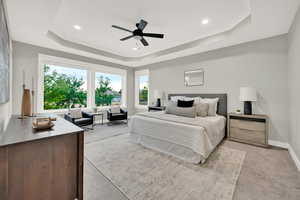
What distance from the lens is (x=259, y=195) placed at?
159 centimetres

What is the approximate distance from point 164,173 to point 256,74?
344 centimetres

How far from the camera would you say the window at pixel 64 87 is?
434 centimetres

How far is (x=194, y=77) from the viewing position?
15.2 feet

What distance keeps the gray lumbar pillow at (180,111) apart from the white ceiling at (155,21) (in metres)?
1.94

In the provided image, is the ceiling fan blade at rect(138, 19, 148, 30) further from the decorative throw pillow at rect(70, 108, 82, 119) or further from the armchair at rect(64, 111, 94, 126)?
the decorative throw pillow at rect(70, 108, 82, 119)

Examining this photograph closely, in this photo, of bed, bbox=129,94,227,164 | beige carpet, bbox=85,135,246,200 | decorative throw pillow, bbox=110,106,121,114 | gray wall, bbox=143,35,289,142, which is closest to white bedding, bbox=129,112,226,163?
bed, bbox=129,94,227,164

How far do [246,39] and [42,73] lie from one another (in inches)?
236

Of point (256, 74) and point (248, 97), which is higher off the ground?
point (256, 74)

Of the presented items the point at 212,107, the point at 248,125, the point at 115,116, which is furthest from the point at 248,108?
the point at 115,116

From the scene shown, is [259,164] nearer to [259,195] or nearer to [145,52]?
[259,195]

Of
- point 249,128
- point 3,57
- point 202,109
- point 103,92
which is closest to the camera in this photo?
point 3,57

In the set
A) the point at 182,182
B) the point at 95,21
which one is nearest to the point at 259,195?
the point at 182,182

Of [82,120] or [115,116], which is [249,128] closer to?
[115,116]

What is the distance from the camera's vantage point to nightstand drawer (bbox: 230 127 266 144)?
3070 millimetres
